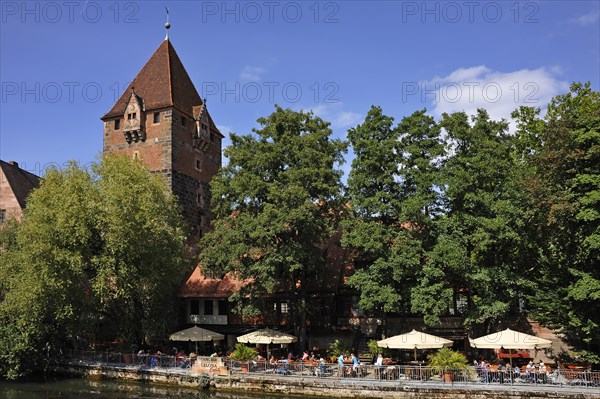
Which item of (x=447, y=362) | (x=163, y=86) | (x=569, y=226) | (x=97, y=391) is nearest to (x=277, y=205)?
(x=447, y=362)

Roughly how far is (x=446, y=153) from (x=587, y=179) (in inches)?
329

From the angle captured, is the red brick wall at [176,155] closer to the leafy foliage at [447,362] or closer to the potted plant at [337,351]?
the potted plant at [337,351]

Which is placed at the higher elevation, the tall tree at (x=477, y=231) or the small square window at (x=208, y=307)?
the tall tree at (x=477, y=231)

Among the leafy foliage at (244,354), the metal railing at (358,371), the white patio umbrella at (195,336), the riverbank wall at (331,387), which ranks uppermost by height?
the white patio umbrella at (195,336)

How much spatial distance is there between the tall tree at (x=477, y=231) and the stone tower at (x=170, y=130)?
2250 cm

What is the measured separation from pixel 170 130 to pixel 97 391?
22.8m

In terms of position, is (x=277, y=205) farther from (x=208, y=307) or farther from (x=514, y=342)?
(x=514, y=342)

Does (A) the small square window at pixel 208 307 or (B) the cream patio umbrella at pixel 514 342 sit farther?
(A) the small square window at pixel 208 307

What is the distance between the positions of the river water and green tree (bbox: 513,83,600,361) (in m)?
15.1

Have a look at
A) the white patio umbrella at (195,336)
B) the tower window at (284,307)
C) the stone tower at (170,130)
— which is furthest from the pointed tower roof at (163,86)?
the white patio umbrella at (195,336)

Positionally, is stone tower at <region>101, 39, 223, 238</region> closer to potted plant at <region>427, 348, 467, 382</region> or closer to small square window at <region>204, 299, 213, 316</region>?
small square window at <region>204, 299, 213, 316</region>

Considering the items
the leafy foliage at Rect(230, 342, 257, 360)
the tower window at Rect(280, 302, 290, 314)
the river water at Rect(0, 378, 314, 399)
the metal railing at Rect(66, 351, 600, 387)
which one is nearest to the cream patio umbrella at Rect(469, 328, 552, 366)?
the metal railing at Rect(66, 351, 600, 387)

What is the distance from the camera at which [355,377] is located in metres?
27.0

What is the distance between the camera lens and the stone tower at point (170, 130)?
4472cm
